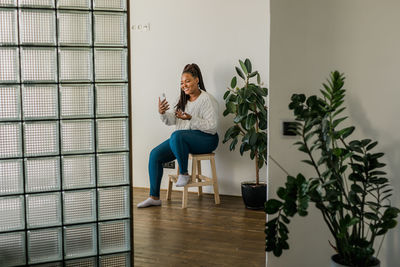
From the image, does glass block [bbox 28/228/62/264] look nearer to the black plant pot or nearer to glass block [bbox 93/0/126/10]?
glass block [bbox 93/0/126/10]

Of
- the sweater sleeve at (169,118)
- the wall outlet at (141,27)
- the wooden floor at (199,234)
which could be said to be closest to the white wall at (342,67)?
the wooden floor at (199,234)

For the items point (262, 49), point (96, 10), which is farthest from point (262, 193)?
point (96, 10)

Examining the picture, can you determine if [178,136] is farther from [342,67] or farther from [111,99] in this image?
[342,67]

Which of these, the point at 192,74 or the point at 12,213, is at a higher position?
the point at 192,74

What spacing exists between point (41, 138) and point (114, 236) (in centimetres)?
71

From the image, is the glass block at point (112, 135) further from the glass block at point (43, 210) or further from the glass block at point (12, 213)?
the glass block at point (12, 213)

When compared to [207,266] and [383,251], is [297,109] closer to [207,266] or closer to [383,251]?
[383,251]

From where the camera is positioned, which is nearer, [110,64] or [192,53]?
[110,64]

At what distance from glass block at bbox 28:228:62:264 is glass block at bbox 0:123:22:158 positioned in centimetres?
45

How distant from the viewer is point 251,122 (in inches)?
171

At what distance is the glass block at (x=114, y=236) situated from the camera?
2.66 meters

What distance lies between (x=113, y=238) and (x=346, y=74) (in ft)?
5.35

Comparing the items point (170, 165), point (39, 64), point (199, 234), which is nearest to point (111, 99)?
point (39, 64)

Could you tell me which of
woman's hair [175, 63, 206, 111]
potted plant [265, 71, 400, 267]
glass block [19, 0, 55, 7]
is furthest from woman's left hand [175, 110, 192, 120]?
potted plant [265, 71, 400, 267]
